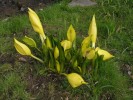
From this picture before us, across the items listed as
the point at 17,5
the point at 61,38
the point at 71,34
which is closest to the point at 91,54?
the point at 71,34

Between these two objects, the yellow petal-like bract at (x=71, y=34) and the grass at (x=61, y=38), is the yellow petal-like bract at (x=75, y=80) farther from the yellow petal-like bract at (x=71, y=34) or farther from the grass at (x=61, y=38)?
the yellow petal-like bract at (x=71, y=34)

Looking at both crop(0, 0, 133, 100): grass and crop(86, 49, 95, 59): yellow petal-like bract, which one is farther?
crop(0, 0, 133, 100): grass

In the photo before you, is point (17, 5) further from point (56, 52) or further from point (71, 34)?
point (56, 52)

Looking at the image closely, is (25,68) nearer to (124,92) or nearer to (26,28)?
(26,28)

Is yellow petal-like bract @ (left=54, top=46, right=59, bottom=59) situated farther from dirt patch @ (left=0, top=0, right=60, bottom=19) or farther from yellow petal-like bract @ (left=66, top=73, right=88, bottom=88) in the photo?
dirt patch @ (left=0, top=0, right=60, bottom=19)

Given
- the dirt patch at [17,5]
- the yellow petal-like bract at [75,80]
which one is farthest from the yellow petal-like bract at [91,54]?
the dirt patch at [17,5]

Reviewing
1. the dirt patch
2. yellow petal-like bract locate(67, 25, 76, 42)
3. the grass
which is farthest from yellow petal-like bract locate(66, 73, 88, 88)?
the dirt patch
